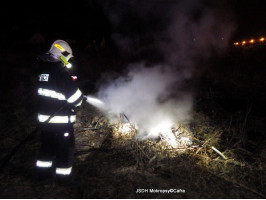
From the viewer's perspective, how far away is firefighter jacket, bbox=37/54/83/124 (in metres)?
3.04

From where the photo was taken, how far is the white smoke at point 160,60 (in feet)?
17.0

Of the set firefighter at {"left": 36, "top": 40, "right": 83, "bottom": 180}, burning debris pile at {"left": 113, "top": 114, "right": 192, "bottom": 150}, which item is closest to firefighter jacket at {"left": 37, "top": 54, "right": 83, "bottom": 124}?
firefighter at {"left": 36, "top": 40, "right": 83, "bottom": 180}

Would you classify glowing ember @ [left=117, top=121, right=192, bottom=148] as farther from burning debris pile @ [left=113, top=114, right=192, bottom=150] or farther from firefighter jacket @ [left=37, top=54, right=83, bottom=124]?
firefighter jacket @ [left=37, top=54, right=83, bottom=124]

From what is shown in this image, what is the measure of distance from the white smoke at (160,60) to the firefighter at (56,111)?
6.44 ft

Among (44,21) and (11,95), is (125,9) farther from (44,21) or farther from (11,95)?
(44,21)

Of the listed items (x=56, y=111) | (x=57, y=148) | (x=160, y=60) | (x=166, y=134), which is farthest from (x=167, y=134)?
(x=160, y=60)

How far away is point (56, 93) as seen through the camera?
3070 mm

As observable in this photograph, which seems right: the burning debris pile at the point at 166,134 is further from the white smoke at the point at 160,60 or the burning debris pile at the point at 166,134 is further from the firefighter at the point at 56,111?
the firefighter at the point at 56,111

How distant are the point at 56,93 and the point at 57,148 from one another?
39.3 inches

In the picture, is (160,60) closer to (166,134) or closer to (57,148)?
(166,134)

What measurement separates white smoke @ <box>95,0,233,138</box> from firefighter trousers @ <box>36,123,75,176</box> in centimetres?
192

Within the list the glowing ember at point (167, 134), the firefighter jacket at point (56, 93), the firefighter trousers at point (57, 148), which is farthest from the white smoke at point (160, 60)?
the firefighter jacket at point (56, 93)

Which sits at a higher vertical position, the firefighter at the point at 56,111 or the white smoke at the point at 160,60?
the white smoke at the point at 160,60

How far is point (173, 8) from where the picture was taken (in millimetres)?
6664
